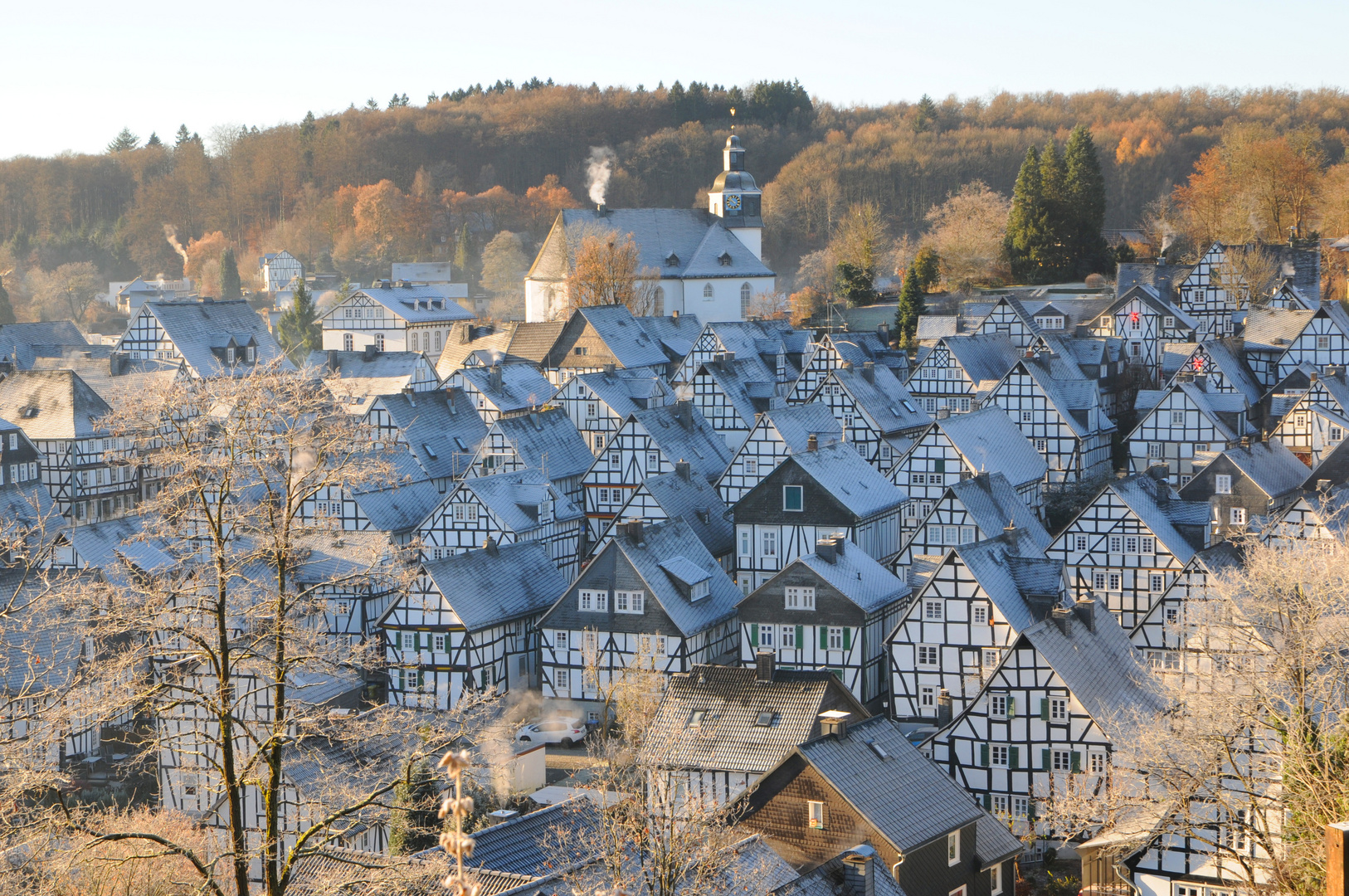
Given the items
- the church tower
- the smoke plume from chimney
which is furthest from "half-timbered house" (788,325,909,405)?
the smoke plume from chimney

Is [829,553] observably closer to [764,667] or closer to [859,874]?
[764,667]

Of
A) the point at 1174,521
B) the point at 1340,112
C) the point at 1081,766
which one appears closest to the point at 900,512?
the point at 1174,521

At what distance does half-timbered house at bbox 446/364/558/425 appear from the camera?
64750 mm

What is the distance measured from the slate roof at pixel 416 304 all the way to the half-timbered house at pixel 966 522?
5078cm

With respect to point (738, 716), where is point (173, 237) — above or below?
above

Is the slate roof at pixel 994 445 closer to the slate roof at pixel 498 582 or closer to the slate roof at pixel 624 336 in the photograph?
the slate roof at pixel 498 582

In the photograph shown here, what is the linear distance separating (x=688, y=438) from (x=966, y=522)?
1373 cm

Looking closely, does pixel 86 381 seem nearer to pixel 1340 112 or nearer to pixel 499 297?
pixel 499 297

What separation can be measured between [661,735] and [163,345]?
4899cm

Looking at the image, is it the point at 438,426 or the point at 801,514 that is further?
the point at 438,426

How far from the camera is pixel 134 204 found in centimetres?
15550

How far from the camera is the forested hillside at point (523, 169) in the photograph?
127m

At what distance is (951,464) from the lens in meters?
51.7

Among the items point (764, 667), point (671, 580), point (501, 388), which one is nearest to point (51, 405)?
point (501, 388)
